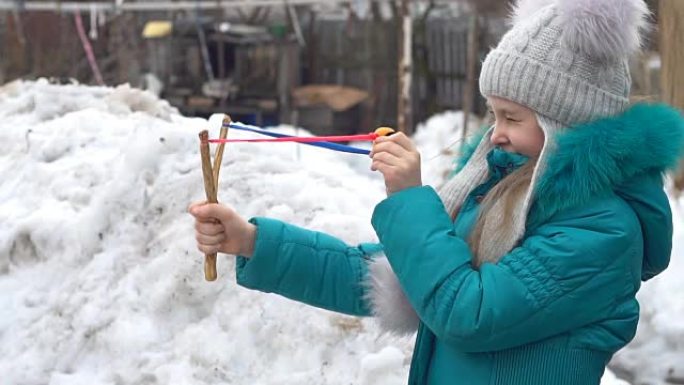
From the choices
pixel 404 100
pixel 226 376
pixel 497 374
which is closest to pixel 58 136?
pixel 226 376

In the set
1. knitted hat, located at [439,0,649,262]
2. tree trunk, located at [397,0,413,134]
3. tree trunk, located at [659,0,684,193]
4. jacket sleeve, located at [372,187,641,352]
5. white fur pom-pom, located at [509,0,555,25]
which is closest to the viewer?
jacket sleeve, located at [372,187,641,352]

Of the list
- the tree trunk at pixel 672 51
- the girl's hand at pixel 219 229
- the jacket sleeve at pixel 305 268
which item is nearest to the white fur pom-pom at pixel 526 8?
the jacket sleeve at pixel 305 268

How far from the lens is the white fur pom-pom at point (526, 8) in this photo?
2.06 m

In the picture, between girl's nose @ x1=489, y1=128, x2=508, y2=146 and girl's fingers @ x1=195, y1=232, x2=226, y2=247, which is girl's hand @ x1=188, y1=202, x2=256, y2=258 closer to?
girl's fingers @ x1=195, y1=232, x2=226, y2=247

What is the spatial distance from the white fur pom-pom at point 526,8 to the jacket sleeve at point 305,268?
0.67 metres

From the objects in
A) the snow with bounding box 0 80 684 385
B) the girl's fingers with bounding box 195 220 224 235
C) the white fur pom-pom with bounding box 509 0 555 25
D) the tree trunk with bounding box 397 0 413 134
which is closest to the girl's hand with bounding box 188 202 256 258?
the girl's fingers with bounding box 195 220 224 235

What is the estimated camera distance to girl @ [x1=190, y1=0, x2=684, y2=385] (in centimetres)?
182

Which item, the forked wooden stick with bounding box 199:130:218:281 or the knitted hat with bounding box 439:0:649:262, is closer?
the knitted hat with bounding box 439:0:649:262

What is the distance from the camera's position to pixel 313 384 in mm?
3811

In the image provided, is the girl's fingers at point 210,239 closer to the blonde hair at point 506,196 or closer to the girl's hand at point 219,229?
the girl's hand at point 219,229

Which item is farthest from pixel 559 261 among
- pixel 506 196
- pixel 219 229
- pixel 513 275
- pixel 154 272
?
pixel 154 272

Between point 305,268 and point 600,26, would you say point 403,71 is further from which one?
point 600,26

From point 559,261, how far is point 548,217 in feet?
0.42

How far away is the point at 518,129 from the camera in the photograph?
198 cm
